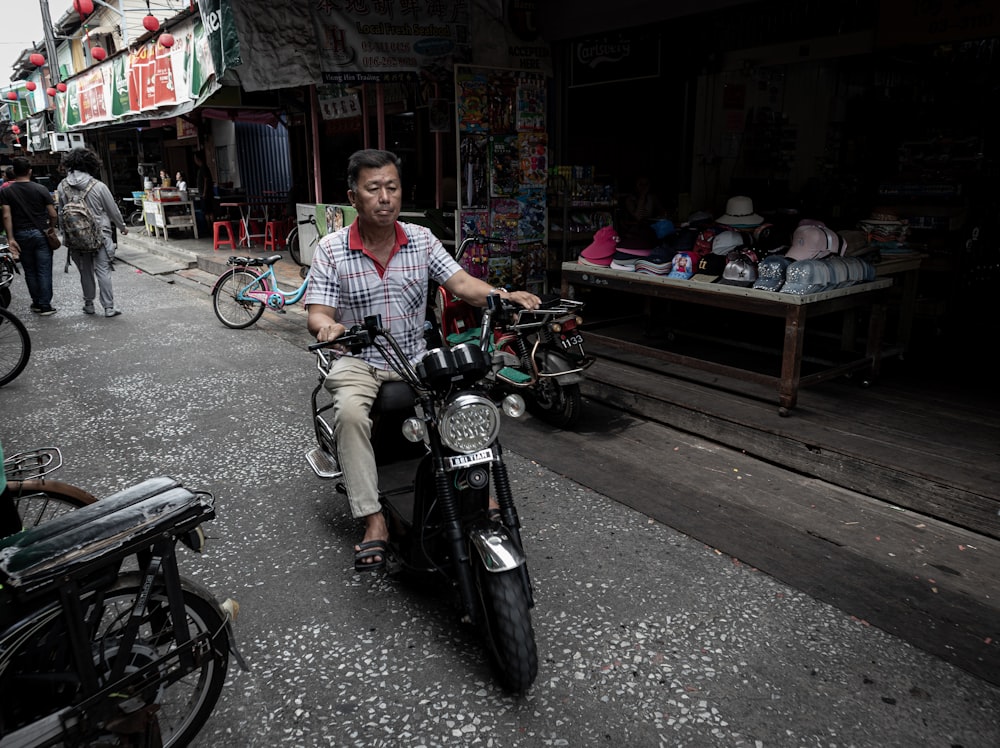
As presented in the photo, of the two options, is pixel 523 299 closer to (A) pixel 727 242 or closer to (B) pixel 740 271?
(B) pixel 740 271

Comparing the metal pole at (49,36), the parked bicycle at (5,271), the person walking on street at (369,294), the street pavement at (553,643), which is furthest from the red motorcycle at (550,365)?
the metal pole at (49,36)

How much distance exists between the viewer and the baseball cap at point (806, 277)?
4.64m

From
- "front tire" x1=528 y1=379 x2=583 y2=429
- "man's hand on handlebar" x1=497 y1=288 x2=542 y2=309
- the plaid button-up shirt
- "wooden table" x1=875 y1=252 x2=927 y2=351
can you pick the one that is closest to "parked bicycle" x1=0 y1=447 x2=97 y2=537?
the plaid button-up shirt

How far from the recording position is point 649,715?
249cm

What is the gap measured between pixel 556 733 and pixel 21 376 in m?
6.40

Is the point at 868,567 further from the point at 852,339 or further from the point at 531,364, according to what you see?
the point at 852,339

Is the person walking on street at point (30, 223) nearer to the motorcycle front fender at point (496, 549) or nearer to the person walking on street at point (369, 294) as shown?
the person walking on street at point (369, 294)

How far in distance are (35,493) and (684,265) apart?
14.3 feet

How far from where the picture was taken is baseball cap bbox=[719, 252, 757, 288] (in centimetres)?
495

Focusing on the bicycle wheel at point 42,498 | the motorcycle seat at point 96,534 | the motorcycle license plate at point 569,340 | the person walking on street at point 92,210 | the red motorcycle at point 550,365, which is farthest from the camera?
the person walking on street at point 92,210

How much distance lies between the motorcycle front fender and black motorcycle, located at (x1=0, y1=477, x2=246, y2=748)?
922 millimetres

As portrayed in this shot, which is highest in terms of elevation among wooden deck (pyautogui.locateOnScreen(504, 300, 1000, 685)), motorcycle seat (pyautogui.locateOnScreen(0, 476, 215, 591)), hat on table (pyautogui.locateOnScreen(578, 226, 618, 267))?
hat on table (pyautogui.locateOnScreen(578, 226, 618, 267))

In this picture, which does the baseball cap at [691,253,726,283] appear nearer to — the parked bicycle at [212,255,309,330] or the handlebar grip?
the handlebar grip

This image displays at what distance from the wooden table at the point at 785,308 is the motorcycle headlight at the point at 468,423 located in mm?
2835
